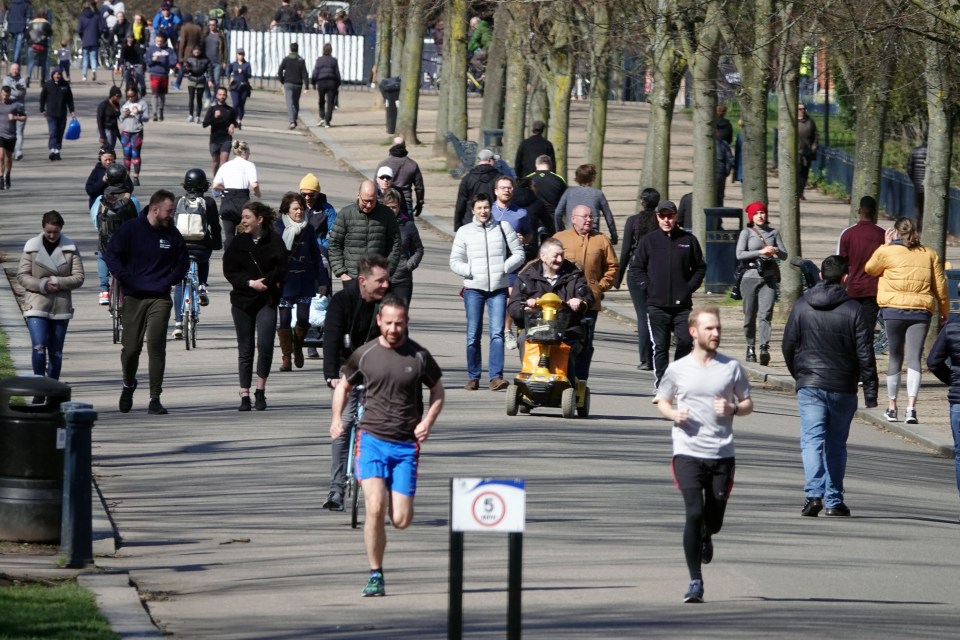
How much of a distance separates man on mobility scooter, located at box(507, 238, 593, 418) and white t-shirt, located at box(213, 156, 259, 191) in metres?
9.25

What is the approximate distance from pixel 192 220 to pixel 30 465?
354 inches

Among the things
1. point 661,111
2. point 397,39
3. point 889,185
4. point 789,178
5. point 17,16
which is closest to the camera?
point 789,178

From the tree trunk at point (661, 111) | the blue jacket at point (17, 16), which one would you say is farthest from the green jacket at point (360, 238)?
the blue jacket at point (17, 16)

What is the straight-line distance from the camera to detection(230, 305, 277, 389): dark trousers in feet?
52.5

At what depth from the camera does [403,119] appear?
46.2 m

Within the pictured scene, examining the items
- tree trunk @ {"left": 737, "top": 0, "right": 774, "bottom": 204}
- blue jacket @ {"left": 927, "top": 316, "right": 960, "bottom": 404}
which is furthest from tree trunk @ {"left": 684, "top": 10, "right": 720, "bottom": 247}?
blue jacket @ {"left": 927, "top": 316, "right": 960, "bottom": 404}

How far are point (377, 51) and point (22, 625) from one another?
5378cm

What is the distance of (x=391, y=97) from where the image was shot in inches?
1901

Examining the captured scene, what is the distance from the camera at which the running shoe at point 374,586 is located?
31.5 ft

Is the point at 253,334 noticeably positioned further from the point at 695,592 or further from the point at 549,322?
the point at 695,592

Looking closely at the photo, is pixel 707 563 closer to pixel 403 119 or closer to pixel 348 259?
pixel 348 259

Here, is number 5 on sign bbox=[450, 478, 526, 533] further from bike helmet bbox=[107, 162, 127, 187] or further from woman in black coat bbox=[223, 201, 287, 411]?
bike helmet bbox=[107, 162, 127, 187]

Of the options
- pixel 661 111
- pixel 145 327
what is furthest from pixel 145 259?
pixel 661 111

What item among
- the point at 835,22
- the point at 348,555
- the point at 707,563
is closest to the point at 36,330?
the point at 348,555
